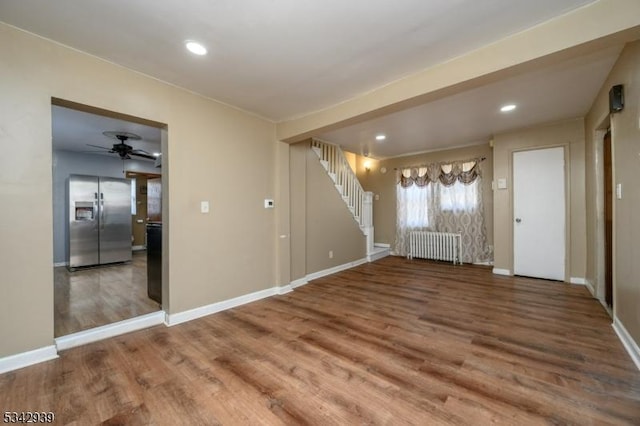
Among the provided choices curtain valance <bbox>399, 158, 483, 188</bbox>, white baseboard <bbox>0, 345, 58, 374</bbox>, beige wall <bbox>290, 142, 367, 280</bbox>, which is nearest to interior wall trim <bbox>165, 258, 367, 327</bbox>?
beige wall <bbox>290, 142, 367, 280</bbox>

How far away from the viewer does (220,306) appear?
3303 millimetres

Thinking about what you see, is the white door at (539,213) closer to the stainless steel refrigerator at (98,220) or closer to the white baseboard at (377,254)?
the white baseboard at (377,254)

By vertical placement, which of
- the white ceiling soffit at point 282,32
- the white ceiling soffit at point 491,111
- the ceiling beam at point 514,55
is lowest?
the ceiling beam at point 514,55

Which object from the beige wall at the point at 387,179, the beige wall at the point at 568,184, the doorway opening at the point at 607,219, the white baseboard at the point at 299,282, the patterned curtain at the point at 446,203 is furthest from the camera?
the beige wall at the point at 387,179

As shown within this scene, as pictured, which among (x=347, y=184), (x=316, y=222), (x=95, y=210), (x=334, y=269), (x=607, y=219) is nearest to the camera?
(x=607, y=219)

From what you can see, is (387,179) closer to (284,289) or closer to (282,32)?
(284,289)

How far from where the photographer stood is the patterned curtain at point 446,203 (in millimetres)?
5633

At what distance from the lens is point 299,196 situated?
173 inches

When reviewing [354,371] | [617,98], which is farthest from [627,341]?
[354,371]

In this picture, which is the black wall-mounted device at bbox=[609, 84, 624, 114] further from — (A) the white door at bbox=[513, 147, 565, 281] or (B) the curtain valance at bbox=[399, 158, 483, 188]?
(B) the curtain valance at bbox=[399, 158, 483, 188]

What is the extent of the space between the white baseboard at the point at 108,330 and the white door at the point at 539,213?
564 cm

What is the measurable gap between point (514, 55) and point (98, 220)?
7478 millimetres

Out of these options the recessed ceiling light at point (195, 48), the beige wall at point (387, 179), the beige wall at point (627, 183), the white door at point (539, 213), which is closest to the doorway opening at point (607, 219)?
the beige wall at point (627, 183)

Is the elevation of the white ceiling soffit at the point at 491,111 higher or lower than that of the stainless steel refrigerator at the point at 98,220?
higher
